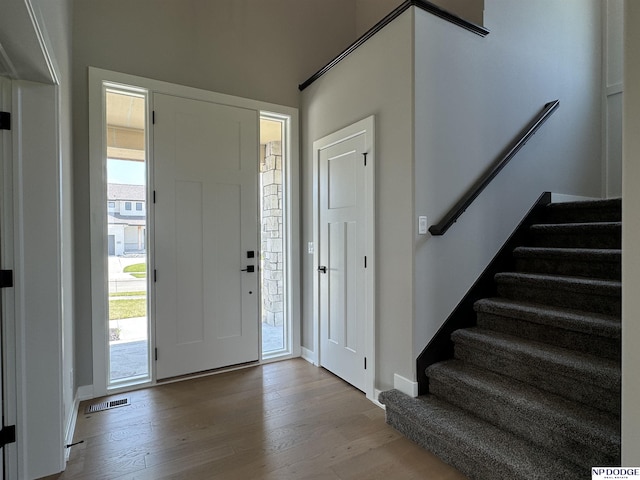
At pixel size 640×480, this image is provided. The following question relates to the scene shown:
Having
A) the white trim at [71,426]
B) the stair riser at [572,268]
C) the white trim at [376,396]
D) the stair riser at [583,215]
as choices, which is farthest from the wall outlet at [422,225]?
the white trim at [71,426]

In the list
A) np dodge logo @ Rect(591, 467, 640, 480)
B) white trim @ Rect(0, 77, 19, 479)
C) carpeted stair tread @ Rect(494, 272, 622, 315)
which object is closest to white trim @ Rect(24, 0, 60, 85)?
white trim @ Rect(0, 77, 19, 479)

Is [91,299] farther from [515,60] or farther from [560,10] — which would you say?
[560,10]

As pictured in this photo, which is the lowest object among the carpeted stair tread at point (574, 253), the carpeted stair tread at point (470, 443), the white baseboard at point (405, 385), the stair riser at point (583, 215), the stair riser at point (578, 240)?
the carpeted stair tread at point (470, 443)

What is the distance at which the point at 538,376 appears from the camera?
202cm

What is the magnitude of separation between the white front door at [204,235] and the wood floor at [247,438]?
0.41 meters

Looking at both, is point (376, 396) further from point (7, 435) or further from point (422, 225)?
point (7, 435)

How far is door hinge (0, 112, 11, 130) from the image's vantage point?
1.74 metres

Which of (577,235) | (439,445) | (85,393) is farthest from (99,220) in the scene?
(577,235)

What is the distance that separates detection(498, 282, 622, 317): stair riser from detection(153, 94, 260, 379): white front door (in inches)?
87.5

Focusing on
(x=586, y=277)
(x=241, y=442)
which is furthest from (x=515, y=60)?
(x=241, y=442)

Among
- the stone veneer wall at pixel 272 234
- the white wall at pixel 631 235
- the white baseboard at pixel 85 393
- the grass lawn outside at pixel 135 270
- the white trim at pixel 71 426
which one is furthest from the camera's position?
the stone veneer wall at pixel 272 234

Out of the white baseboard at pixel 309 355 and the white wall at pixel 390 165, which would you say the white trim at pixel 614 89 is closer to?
the white wall at pixel 390 165

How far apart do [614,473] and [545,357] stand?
0.68 metres

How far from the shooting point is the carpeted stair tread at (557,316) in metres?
1.93
